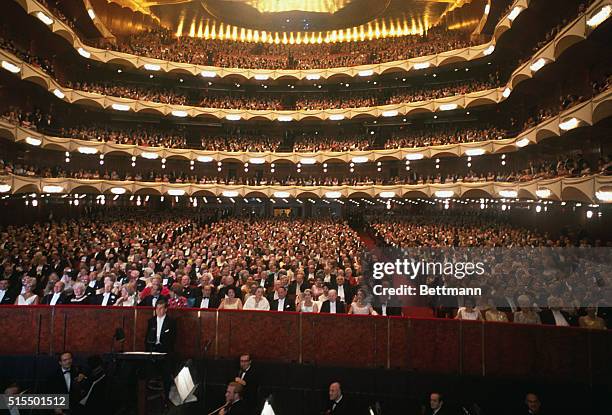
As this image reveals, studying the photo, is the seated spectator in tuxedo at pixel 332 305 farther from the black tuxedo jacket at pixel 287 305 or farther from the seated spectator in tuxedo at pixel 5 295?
the seated spectator in tuxedo at pixel 5 295

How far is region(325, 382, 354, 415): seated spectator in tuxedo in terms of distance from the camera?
20.1 feet

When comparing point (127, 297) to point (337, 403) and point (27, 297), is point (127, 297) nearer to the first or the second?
point (27, 297)

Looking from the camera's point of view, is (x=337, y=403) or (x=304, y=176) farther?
(x=304, y=176)

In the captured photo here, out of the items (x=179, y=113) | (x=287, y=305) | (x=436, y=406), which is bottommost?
(x=436, y=406)

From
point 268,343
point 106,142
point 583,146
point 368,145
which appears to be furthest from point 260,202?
point 268,343

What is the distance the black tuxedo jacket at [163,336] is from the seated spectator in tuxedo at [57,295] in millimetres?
3645

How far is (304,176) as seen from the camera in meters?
38.3

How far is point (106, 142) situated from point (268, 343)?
27.2m

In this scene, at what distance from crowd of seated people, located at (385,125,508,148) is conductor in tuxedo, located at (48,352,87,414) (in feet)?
92.5

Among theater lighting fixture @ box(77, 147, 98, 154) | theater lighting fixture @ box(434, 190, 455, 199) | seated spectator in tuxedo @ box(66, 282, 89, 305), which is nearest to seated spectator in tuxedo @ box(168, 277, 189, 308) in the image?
seated spectator in tuxedo @ box(66, 282, 89, 305)

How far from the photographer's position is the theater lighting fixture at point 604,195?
1261cm

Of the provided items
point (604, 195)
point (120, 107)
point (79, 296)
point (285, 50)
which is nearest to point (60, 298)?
point (79, 296)

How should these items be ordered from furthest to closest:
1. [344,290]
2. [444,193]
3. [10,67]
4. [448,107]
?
[448,107], [444,193], [10,67], [344,290]

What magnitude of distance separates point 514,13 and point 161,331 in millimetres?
21932
